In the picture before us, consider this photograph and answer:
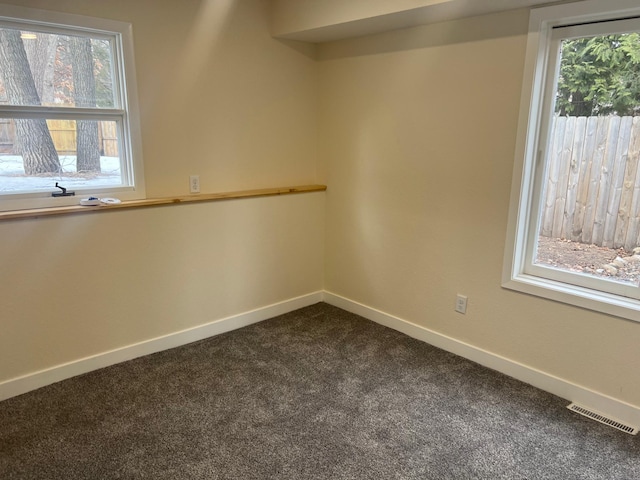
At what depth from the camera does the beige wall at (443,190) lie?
2.38 metres

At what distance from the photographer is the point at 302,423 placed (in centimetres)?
217

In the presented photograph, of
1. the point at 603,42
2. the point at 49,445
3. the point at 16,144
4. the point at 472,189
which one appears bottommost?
the point at 49,445

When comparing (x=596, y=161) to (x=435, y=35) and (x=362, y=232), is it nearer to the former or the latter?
(x=435, y=35)

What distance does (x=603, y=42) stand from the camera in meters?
2.17

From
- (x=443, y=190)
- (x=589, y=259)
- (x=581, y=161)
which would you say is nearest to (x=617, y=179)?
(x=581, y=161)

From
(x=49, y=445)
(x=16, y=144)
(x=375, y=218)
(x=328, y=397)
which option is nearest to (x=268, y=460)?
(x=328, y=397)

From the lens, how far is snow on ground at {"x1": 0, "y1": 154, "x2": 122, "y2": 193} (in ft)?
7.73

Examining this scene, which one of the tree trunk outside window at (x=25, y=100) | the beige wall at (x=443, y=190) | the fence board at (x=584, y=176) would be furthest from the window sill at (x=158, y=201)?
the fence board at (x=584, y=176)

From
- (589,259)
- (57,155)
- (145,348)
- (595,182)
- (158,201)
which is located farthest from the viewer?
(145,348)

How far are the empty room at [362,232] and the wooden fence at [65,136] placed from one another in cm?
2

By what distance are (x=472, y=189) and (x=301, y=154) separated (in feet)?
4.72

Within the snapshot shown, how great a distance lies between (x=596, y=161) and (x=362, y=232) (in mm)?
1615

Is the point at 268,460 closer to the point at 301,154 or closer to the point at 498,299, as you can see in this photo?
the point at 498,299

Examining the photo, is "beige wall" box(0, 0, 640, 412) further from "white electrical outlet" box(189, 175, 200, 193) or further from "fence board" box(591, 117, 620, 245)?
"fence board" box(591, 117, 620, 245)
